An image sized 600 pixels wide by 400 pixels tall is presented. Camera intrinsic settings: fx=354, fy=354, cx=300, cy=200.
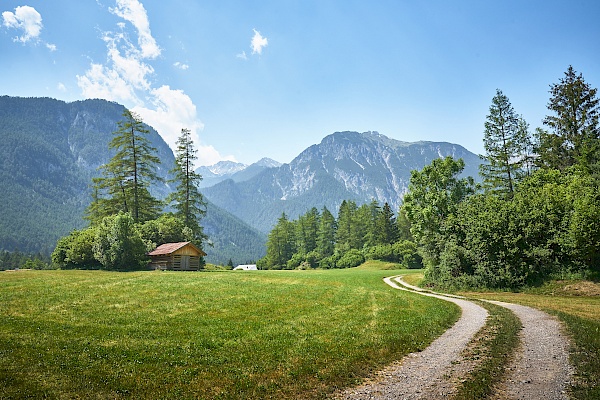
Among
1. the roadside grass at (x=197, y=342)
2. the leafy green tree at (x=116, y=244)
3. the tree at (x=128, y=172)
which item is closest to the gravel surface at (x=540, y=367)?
the roadside grass at (x=197, y=342)

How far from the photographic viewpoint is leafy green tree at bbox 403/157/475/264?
40.7 metres

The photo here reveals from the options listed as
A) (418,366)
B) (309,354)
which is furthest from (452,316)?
(309,354)

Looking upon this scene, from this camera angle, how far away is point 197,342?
1200cm

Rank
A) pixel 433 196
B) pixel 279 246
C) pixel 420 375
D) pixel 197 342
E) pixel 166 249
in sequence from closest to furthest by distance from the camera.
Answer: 1. pixel 420 375
2. pixel 197 342
3. pixel 433 196
4. pixel 166 249
5. pixel 279 246

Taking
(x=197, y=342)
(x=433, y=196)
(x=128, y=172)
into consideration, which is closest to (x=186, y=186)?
(x=128, y=172)

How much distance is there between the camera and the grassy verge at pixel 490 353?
26.2ft

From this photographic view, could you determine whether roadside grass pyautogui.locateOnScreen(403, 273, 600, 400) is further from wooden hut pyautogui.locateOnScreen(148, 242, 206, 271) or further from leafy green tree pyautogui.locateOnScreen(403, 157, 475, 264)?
wooden hut pyautogui.locateOnScreen(148, 242, 206, 271)

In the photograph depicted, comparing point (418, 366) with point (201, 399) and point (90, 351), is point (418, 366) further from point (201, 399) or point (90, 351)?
point (90, 351)

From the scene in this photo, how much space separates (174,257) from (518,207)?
135 feet

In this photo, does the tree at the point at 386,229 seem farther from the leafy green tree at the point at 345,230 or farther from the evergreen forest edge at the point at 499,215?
the evergreen forest edge at the point at 499,215

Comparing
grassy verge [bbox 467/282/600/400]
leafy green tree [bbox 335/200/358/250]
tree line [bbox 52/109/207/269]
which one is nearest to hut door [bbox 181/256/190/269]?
tree line [bbox 52/109/207/269]

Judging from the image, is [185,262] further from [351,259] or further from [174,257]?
[351,259]

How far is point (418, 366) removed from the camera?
10.1m

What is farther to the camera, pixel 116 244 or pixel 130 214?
pixel 130 214
